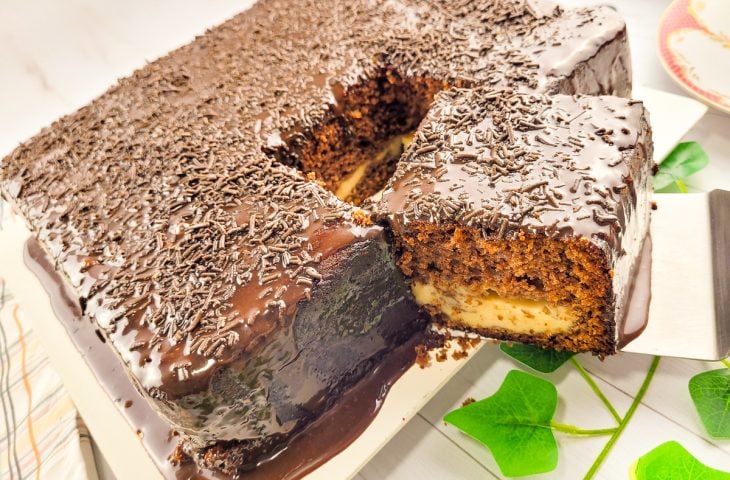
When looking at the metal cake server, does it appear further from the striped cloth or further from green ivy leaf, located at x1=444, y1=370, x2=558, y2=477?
the striped cloth

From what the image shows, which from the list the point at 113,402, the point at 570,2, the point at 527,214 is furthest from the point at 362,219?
the point at 570,2

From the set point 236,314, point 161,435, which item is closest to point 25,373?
point 161,435

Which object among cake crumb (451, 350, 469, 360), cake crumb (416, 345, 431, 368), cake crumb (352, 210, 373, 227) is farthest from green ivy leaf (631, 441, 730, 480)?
cake crumb (352, 210, 373, 227)

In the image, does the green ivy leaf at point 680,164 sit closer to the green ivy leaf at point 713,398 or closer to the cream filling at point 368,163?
the green ivy leaf at point 713,398

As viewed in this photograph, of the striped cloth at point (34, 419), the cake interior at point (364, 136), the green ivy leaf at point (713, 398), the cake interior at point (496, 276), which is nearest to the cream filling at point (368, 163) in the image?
the cake interior at point (364, 136)

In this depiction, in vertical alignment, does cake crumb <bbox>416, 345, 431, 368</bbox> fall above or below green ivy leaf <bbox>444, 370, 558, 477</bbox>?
above

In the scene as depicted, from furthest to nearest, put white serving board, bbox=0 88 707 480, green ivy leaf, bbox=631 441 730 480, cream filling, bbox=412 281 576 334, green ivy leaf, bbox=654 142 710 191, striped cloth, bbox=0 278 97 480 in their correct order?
1. green ivy leaf, bbox=654 142 710 191
2. striped cloth, bbox=0 278 97 480
3. cream filling, bbox=412 281 576 334
4. white serving board, bbox=0 88 707 480
5. green ivy leaf, bbox=631 441 730 480
